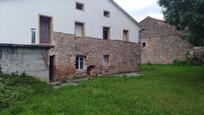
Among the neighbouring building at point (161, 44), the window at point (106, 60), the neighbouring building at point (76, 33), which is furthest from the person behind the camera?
the neighbouring building at point (161, 44)

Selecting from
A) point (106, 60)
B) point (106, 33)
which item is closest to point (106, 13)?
point (106, 33)

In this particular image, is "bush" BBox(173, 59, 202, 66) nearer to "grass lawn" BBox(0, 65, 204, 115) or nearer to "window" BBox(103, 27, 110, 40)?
"window" BBox(103, 27, 110, 40)

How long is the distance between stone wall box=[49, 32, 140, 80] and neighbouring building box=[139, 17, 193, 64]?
418 inches

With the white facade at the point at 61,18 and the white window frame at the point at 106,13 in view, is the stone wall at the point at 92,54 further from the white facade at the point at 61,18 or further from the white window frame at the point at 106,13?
the white window frame at the point at 106,13

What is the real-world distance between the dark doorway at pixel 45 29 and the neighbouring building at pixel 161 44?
839 inches

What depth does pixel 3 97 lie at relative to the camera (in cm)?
1221

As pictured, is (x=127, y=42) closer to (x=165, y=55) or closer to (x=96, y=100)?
(x=165, y=55)

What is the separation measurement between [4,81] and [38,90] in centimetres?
167

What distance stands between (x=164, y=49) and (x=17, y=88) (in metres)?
28.3

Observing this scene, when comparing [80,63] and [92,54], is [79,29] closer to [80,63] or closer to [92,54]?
[92,54]

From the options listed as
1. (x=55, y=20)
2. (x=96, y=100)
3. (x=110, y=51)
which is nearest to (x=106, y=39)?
(x=110, y=51)

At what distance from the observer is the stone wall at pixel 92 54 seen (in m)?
21.2

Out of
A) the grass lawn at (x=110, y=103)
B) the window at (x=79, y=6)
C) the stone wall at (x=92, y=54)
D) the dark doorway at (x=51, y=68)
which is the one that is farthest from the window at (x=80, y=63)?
the grass lawn at (x=110, y=103)

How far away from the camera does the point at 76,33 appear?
22.8m
